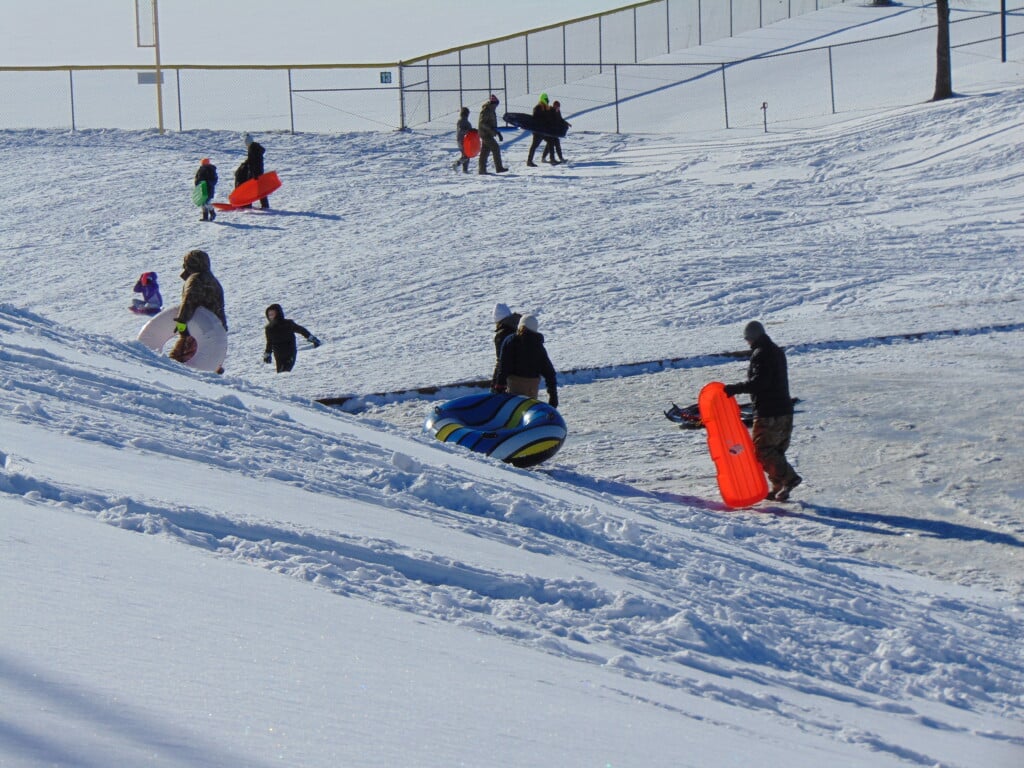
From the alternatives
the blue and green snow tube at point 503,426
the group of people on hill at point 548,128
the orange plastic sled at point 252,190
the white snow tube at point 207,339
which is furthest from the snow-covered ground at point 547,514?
the group of people on hill at point 548,128

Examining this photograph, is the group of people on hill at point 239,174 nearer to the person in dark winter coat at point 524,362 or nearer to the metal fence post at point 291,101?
the metal fence post at point 291,101

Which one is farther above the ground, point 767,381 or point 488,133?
point 488,133

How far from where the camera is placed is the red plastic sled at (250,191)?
2420 cm

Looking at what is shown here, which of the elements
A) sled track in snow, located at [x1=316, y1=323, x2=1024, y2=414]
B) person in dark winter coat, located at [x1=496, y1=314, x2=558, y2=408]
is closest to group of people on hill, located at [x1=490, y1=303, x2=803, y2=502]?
person in dark winter coat, located at [x1=496, y1=314, x2=558, y2=408]

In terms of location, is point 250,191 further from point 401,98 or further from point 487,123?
point 401,98

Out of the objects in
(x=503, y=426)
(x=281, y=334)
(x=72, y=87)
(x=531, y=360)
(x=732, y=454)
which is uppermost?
(x=72, y=87)

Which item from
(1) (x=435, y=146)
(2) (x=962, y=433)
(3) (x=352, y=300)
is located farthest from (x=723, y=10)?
(2) (x=962, y=433)

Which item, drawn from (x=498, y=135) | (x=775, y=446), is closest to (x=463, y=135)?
(x=498, y=135)

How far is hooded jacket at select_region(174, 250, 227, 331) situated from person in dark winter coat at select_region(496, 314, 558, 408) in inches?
110

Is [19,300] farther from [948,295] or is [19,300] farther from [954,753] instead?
[954,753]

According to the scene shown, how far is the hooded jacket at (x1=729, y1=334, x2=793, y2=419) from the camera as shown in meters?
9.41

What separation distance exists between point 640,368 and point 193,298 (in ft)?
14.6

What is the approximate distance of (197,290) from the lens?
11789 mm

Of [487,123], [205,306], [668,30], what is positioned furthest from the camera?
[668,30]
